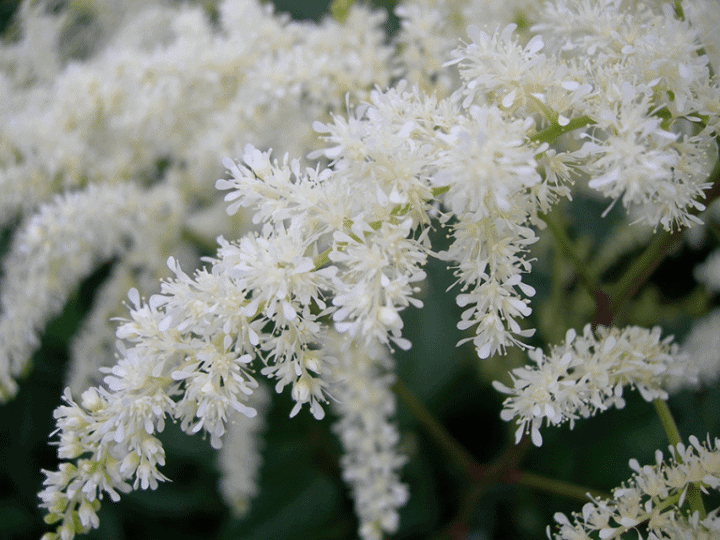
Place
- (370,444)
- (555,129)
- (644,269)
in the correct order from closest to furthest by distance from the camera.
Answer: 1. (555,129)
2. (644,269)
3. (370,444)

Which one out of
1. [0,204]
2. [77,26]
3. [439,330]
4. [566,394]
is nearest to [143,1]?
[77,26]

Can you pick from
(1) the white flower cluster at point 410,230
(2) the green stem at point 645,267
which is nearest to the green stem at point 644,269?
(2) the green stem at point 645,267

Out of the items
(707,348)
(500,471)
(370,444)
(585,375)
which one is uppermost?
(585,375)

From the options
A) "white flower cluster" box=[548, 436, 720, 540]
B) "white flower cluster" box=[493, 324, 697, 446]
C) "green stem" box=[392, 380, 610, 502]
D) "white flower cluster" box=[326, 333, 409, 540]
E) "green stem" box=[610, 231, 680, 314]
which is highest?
"white flower cluster" box=[493, 324, 697, 446]

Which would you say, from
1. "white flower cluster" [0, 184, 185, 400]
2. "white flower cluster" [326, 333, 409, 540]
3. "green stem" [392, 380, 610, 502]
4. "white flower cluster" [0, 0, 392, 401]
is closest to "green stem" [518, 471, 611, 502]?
"green stem" [392, 380, 610, 502]

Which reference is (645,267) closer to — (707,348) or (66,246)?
(707,348)

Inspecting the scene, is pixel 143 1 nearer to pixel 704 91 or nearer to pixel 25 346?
pixel 25 346

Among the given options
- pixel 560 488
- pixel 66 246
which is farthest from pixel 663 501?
pixel 66 246

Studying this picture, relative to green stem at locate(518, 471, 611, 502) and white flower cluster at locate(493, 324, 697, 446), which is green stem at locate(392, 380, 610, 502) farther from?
white flower cluster at locate(493, 324, 697, 446)
